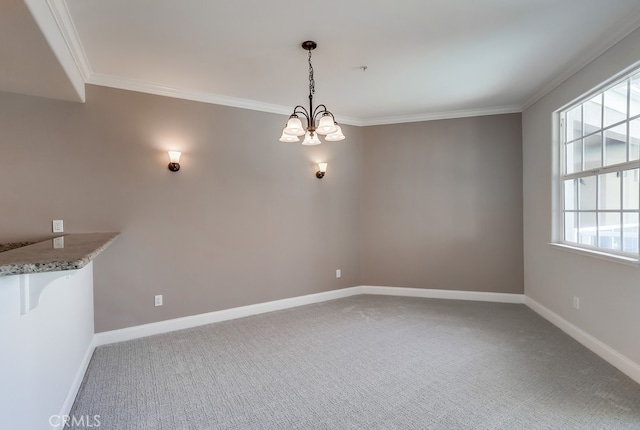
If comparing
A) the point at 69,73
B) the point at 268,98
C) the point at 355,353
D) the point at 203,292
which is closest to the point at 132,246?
the point at 203,292

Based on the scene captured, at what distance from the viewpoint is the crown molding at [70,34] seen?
202 centimetres

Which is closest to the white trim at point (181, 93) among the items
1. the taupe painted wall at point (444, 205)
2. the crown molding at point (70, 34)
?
the crown molding at point (70, 34)

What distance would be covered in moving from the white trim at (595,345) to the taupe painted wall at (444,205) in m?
0.69

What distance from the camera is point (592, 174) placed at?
2.98 meters

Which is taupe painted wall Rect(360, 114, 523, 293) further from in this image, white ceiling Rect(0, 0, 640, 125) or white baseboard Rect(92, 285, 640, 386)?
white ceiling Rect(0, 0, 640, 125)

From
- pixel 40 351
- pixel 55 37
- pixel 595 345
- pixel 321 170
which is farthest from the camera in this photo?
pixel 321 170

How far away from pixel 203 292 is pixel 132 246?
894 mm

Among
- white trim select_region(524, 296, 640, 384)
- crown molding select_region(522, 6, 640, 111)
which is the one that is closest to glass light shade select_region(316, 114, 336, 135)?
crown molding select_region(522, 6, 640, 111)

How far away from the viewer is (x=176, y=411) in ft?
6.89

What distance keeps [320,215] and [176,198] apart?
6.07ft

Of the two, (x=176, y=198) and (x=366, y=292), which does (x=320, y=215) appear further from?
(x=176, y=198)

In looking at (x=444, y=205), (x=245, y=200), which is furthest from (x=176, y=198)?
(x=444, y=205)

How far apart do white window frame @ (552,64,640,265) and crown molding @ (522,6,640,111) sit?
0.25 metres

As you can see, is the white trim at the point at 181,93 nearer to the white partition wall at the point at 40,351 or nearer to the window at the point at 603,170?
the white partition wall at the point at 40,351
